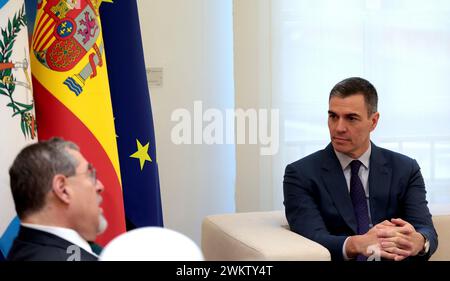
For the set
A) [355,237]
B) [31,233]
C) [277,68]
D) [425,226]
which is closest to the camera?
[31,233]

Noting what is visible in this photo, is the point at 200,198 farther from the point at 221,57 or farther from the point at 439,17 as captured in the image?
the point at 439,17

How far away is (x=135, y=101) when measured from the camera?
2988 millimetres

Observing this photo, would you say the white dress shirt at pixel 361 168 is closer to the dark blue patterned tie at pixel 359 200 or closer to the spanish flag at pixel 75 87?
the dark blue patterned tie at pixel 359 200

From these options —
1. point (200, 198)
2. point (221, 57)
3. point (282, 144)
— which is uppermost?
point (221, 57)

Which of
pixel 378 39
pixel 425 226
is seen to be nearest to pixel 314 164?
pixel 425 226

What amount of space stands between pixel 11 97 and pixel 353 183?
1.32m

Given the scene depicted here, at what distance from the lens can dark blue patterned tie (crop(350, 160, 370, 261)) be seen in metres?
2.72

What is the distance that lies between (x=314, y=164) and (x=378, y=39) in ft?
4.68

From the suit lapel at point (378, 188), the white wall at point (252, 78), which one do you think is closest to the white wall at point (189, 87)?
the white wall at point (252, 78)

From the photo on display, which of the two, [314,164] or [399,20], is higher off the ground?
[399,20]

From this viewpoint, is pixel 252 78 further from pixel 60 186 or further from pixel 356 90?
pixel 60 186

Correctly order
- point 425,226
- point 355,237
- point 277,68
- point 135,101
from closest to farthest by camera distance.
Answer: point 355,237
point 425,226
point 135,101
point 277,68

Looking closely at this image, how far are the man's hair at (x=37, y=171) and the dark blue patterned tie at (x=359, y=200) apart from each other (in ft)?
5.09

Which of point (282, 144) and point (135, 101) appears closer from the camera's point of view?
point (135, 101)
